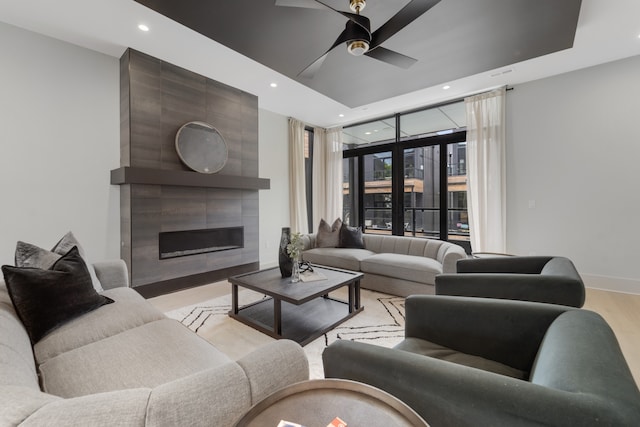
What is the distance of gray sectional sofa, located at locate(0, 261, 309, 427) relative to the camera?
0.61 meters

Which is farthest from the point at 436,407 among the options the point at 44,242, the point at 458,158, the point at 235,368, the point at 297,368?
the point at 458,158

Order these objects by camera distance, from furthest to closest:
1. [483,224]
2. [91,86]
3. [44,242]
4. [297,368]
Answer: [483,224]
[91,86]
[44,242]
[297,368]

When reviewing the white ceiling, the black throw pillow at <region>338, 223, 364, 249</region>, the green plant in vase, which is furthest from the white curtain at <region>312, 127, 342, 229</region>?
the green plant in vase

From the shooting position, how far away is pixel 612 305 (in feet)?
9.83

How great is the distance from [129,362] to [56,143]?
10.1 feet

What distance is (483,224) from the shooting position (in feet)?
13.9

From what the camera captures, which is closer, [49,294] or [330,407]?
[330,407]

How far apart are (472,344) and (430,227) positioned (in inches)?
155

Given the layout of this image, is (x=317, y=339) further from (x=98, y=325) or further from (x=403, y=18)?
(x=403, y=18)

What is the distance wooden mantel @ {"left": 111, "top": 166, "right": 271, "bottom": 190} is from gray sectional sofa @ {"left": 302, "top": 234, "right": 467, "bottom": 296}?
1.33 metres

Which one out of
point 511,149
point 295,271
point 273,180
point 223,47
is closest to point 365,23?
point 223,47

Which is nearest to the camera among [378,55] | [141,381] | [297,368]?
[297,368]

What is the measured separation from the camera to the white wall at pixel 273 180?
519cm

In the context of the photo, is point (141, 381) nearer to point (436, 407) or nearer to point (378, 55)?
point (436, 407)
